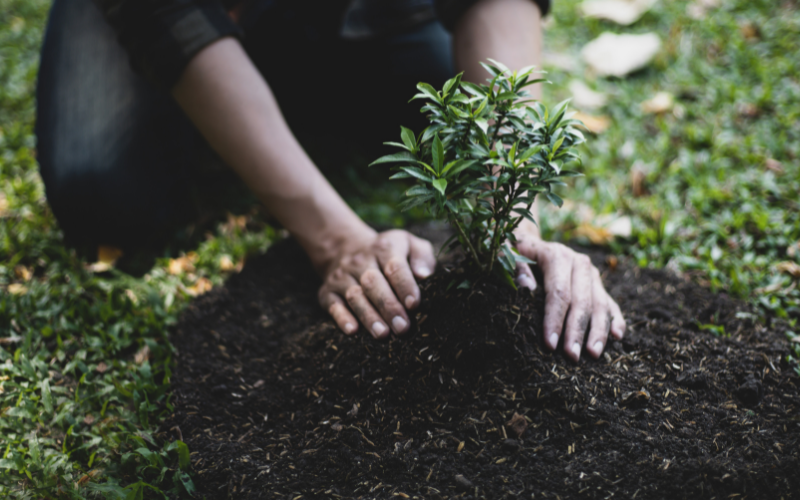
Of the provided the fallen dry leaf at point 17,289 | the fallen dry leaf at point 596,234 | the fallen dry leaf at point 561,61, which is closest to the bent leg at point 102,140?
the fallen dry leaf at point 17,289

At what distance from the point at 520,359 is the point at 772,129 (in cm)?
241

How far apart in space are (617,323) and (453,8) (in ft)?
5.15

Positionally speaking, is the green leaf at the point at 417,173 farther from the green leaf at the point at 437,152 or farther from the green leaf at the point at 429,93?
the green leaf at the point at 429,93

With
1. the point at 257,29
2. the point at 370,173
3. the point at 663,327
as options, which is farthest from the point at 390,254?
the point at 257,29

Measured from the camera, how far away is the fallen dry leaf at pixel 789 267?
6.58 ft

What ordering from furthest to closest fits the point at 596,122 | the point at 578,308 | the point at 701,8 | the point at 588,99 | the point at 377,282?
1. the point at 701,8
2. the point at 588,99
3. the point at 596,122
4. the point at 377,282
5. the point at 578,308

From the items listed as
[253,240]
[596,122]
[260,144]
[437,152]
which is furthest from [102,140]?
[596,122]

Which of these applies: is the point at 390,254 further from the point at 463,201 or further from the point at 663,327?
the point at 663,327

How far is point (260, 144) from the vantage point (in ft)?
6.53

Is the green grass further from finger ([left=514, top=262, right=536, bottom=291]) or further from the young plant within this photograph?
the young plant

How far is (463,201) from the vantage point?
1.41 m

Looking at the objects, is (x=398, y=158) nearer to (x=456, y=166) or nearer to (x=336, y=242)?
(x=456, y=166)

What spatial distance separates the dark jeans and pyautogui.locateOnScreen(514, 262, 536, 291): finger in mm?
1555

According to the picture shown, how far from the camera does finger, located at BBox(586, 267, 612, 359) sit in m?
1.57
